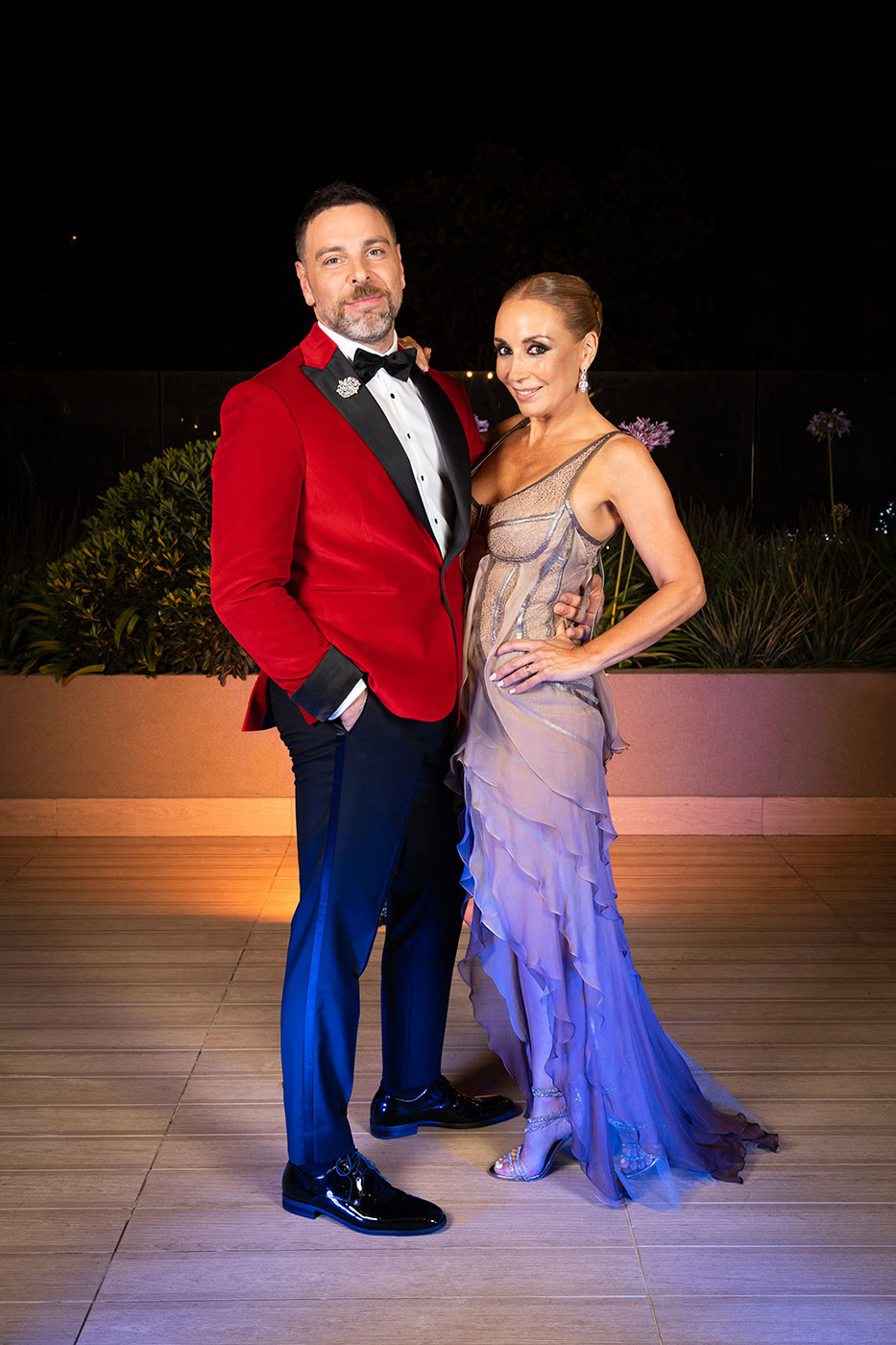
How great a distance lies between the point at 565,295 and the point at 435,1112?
166 centimetres

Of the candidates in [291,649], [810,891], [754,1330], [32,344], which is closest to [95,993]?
[291,649]

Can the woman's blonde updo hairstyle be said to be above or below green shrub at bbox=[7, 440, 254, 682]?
above

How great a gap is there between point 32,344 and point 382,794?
33.8ft

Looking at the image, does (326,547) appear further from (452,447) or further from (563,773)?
(563,773)

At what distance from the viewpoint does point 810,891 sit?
14.1 feet

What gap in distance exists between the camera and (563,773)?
2.44 m

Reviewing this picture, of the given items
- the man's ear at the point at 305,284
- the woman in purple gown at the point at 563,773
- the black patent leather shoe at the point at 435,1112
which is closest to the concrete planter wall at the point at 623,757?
the black patent leather shoe at the point at 435,1112

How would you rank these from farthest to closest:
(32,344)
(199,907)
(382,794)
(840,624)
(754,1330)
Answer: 1. (32,344)
2. (840,624)
3. (199,907)
4. (382,794)
5. (754,1330)

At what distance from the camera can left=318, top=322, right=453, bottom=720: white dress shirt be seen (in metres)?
2.35

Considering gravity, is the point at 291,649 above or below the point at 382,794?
above

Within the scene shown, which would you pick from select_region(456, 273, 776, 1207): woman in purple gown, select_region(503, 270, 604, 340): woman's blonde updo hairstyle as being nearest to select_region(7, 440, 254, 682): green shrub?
select_region(456, 273, 776, 1207): woman in purple gown

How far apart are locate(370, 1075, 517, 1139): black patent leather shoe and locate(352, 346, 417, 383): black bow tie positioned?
57.0 inches

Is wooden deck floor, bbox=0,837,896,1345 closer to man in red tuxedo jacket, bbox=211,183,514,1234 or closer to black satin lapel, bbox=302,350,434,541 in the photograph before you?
man in red tuxedo jacket, bbox=211,183,514,1234

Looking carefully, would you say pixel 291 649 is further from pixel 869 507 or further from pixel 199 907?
pixel 869 507
